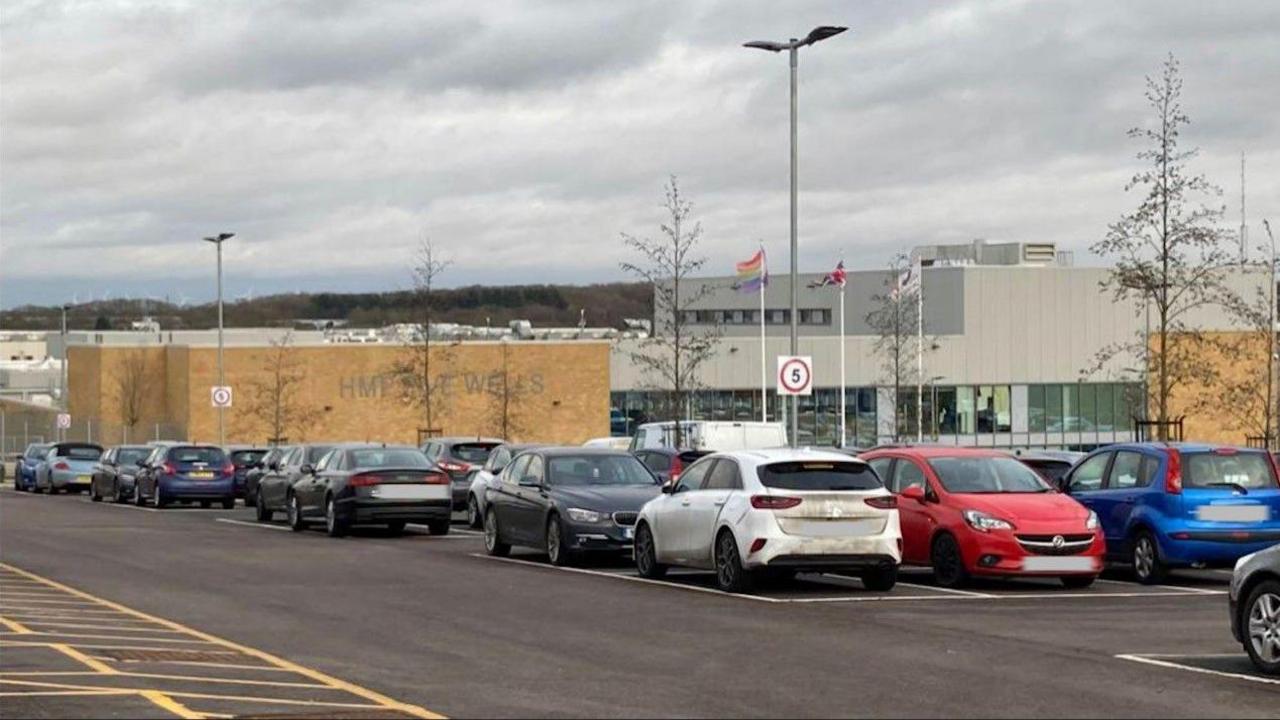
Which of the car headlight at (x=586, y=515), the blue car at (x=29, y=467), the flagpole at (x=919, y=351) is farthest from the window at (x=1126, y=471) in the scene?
the flagpole at (x=919, y=351)

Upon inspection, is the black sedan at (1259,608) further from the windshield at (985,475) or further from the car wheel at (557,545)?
the car wheel at (557,545)

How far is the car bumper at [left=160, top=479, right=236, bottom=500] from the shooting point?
46469mm

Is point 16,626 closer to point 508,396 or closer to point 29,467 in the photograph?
point 29,467

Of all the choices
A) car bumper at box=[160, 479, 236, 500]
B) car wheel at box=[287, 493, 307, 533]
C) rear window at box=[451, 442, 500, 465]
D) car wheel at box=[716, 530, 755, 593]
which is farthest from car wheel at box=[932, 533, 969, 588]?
car bumper at box=[160, 479, 236, 500]

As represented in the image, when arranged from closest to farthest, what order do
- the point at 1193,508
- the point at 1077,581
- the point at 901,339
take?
the point at 1077,581, the point at 1193,508, the point at 901,339

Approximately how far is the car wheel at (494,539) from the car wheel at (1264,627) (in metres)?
14.5

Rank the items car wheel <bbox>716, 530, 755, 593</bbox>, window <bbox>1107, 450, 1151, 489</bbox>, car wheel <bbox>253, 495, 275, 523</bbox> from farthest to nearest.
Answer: car wheel <bbox>253, 495, 275, 523</bbox> → window <bbox>1107, 450, 1151, 489</bbox> → car wheel <bbox>716, 530, 755, 593</bbox>

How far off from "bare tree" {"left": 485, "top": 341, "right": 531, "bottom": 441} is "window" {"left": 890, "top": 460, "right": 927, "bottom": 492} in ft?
183

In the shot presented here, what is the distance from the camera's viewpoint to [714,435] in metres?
45.5

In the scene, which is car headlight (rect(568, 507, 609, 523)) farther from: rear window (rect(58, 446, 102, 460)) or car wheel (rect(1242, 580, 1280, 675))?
rear window (rect(58, 446, 102, 460))

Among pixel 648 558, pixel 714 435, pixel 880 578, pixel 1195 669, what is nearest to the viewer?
pixel 1195 669

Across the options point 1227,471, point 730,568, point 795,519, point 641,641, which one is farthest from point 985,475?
point 641,641

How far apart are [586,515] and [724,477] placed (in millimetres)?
3795

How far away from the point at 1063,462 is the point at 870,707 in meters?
18.3
